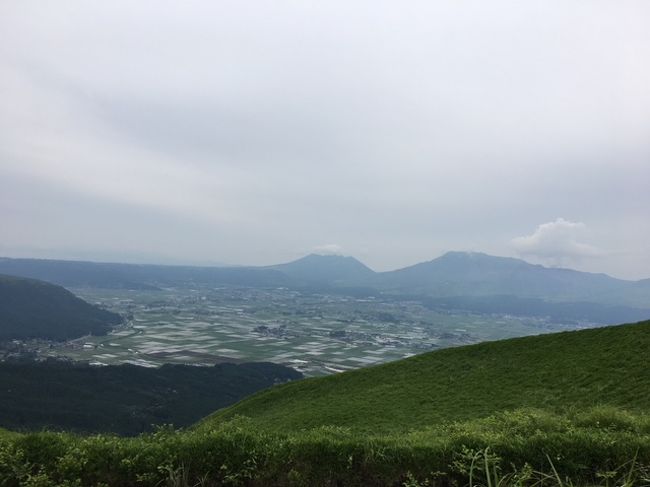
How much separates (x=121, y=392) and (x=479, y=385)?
106 m

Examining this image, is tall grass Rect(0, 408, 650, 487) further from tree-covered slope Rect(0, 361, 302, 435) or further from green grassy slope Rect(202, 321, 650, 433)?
tree-covered slope Rect(0, 361, 302, 435)

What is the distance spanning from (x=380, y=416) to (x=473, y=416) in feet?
15.8

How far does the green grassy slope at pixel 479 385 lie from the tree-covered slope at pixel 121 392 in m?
67.3

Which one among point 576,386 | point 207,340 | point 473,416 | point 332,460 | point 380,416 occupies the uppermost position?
point 332,460

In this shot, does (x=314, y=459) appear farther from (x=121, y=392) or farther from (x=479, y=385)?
(x=121, y=392)

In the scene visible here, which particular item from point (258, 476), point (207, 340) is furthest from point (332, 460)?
point (207, 340)

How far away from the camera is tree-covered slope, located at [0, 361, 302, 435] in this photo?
85.5 m

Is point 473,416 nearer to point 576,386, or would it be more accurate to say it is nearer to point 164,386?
point 576,386

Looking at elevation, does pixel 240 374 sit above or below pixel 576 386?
below

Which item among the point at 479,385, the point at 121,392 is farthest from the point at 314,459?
the point at 121,392

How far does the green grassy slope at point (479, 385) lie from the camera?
61.0 ft

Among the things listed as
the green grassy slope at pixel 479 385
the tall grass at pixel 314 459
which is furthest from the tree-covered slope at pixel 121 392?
the tall grass at pixel 314 459

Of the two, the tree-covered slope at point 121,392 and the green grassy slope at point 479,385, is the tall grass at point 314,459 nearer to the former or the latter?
the green grassy slope at point 479,385

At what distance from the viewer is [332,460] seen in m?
7.85
